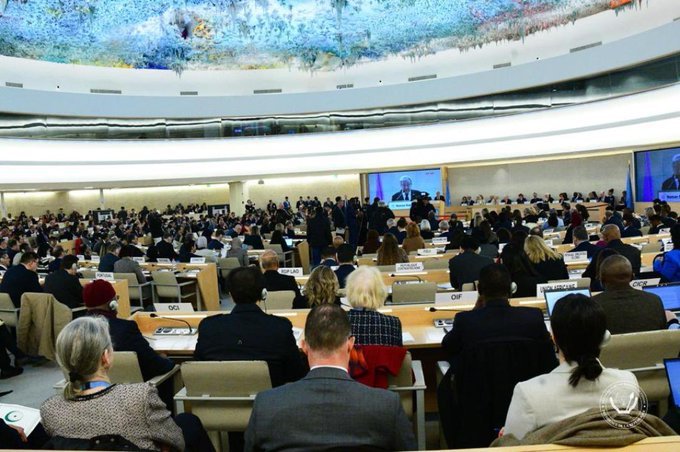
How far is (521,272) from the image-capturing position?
235 inches

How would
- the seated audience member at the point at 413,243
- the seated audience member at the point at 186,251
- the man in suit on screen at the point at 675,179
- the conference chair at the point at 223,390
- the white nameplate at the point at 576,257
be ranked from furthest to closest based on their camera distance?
the man in suit on screen at the point at 675,179 < the seated audience member at the point at 186,251 < the seated audience member at the point at 413,243 < the white nameplate at the point at 576,257 < the conference chair at the point at 223,390

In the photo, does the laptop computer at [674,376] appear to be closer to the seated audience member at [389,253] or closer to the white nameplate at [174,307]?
the white nameplate at [174,307]

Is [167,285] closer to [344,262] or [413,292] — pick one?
[344,262]

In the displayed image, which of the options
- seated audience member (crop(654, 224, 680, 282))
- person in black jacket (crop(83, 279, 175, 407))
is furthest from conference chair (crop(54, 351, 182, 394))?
seated audience member (crop(654, 224, 680, 282))

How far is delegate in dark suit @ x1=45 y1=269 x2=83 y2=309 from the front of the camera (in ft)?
23.6

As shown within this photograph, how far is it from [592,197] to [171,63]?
18.0 m

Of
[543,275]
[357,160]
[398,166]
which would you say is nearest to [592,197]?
[398,166]

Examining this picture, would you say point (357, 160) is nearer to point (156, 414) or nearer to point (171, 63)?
point (171, 63)

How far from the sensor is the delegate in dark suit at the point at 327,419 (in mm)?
2016

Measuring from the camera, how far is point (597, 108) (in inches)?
766

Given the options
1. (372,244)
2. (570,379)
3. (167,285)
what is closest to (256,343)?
(570,379)

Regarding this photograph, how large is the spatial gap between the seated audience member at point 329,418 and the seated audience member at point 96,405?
529 mm

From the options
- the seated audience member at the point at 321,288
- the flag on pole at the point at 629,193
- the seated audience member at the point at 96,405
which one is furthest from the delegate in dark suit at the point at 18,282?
the flag on pole at the point at 629,193

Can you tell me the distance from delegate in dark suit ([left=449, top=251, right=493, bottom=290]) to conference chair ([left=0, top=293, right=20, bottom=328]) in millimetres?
5319
